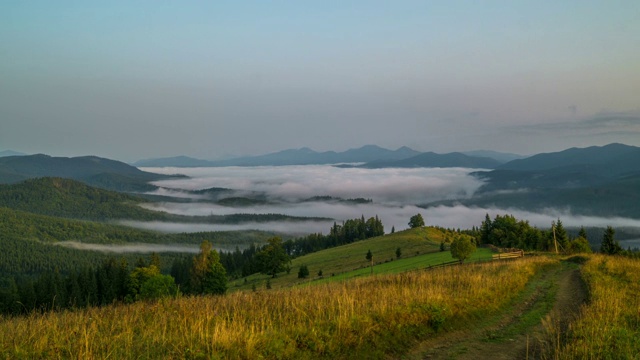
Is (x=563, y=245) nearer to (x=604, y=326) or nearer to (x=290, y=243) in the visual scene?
(x=604, y=326)

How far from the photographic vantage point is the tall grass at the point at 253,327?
8.39 metres

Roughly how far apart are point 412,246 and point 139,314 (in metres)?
92.6

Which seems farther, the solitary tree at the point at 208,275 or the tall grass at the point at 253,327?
the solitary tree at the point at 208,275

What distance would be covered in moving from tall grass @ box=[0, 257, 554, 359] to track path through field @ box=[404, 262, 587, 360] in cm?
55

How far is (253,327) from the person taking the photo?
9258 millimetres

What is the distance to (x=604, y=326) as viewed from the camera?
10664 mm

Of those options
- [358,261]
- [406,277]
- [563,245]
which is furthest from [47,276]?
[563,245]

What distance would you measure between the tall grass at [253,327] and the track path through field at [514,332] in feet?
1.79

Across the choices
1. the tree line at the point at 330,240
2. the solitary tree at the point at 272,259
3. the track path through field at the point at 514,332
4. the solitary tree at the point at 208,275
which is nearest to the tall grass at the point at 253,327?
the track path through field at the point at 514,332

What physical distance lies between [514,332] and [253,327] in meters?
8.51

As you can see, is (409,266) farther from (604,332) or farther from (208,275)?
(604,332)

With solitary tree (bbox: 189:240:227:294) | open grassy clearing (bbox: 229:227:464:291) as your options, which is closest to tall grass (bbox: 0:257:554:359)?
solitary tree (bbox: 189:240:227:294)

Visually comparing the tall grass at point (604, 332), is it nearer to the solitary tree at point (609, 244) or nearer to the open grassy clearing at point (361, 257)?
the solitary tree at point (609, 244)

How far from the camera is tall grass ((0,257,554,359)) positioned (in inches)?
330
